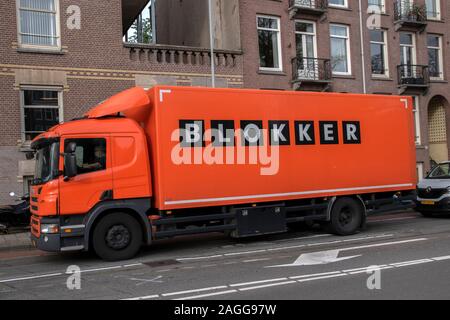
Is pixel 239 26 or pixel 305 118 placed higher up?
pixel 239 26

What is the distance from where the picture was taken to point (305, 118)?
461 inches

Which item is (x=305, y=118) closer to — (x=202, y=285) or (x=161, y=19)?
(x=202, y=285)

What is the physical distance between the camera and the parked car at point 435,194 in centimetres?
1515

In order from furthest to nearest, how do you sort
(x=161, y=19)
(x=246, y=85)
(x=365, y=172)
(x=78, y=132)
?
1. (x=161, y=19)
2. (x=246, y=85)
3. (x=365, y=172)
4. (x=78, y=132)

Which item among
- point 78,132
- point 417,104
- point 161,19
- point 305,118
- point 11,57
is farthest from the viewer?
point 161,19

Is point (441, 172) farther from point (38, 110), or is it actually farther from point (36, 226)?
point (38, 110)

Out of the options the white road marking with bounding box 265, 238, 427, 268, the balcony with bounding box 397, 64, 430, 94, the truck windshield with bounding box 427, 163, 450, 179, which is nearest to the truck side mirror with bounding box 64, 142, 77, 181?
the white road marking with bounding box 265, 238, 427, 268

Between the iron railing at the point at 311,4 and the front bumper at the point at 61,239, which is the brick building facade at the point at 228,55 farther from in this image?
the front bumper at the point at 61,239

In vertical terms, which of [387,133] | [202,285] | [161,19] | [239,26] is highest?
[161,19]

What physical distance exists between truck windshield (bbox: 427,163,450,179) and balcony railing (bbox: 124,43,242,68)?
31.4 ft

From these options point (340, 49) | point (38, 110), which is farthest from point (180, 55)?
point (340, 49)

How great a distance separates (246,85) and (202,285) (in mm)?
16113
